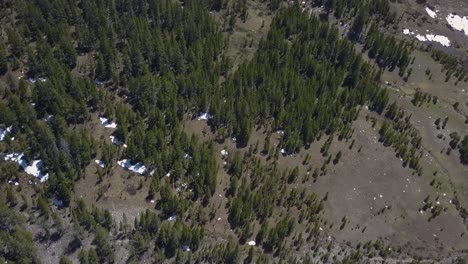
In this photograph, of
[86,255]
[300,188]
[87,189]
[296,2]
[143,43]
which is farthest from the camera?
[296,2]

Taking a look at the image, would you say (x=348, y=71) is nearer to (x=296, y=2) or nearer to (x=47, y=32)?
(x=296, y=2)

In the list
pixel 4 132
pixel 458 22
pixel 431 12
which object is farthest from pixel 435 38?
pixel 4 132

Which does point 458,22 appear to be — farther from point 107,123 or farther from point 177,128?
point 107,123

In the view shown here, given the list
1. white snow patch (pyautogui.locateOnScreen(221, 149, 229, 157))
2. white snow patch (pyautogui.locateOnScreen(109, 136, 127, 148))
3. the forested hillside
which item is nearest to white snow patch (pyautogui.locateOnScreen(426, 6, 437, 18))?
the forested hillside

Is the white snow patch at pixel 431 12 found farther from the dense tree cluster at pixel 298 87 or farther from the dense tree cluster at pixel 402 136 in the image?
the dense tree cluster at pixel 402 136

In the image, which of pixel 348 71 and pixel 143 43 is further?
pixel 348 71

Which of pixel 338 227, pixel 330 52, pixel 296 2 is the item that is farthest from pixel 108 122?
pixel 296 2
